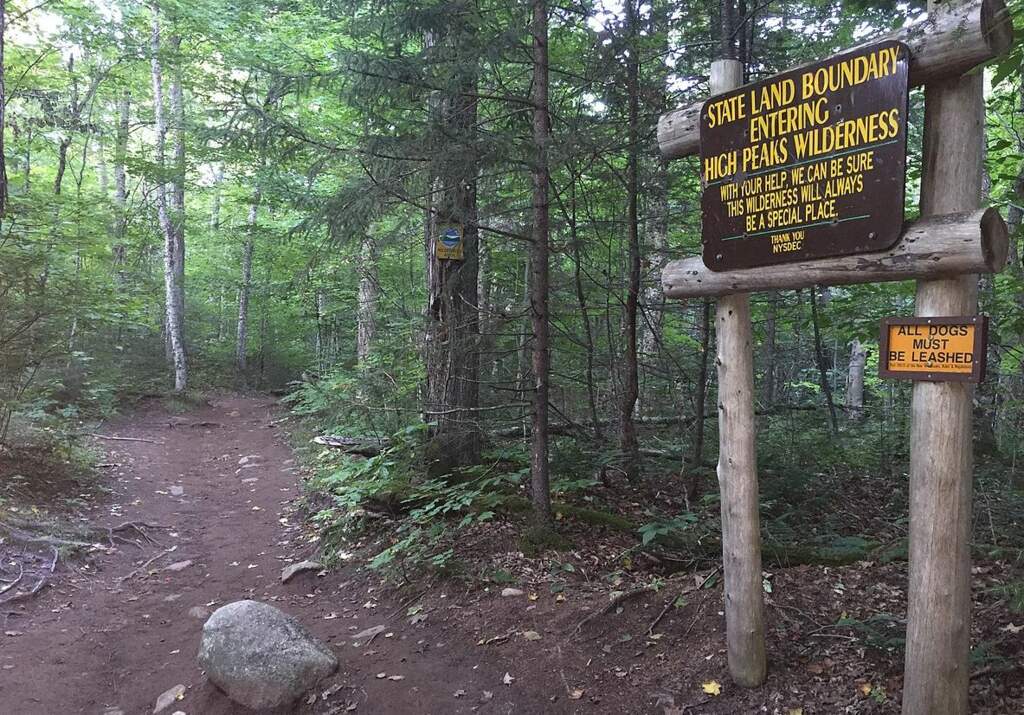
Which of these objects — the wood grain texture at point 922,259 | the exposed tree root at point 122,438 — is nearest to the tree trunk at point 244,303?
the exposed tree root at point 122,438

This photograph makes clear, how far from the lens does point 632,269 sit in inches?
299

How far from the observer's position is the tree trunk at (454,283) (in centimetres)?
596

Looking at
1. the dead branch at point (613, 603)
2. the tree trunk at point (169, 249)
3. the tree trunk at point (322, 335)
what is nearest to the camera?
the dead branch at point (613, 603)

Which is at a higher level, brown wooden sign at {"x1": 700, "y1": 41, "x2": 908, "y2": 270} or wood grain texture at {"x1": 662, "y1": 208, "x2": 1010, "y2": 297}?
brown wooden sign at {"x1": 700, "y1": 41, "x2": 908, "y2": 270}

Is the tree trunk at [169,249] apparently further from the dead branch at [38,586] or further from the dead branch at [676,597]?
the dead branch at [676,597]

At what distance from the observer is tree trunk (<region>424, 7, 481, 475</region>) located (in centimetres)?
596

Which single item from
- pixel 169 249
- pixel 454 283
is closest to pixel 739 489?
pixel 454 283

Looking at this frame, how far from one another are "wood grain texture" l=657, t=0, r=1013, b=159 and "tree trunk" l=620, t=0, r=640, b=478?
3498 millimetres

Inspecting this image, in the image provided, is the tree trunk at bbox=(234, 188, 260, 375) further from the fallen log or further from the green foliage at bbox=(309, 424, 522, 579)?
the green foliage at bbox=(309, 424, 522, 579)

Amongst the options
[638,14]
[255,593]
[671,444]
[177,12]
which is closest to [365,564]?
[255,593]

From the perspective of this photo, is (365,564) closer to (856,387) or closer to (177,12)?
(856,387)

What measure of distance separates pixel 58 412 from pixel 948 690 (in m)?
13.1

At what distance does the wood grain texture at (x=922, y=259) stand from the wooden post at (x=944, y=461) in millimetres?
128

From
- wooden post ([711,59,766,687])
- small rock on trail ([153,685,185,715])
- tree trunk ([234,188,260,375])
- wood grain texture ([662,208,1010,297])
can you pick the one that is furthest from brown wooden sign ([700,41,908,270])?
tree trunk ([234,188,260,375])
